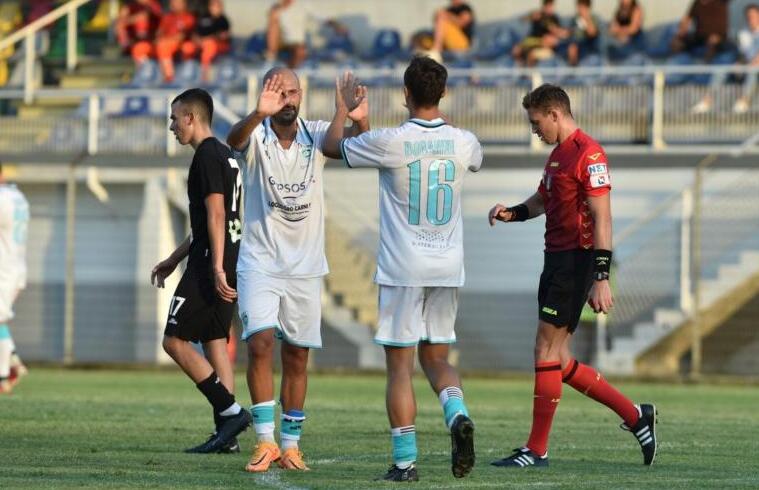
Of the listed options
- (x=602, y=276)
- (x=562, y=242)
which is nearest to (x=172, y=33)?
(x=562, y=242)

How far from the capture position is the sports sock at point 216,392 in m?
9.92

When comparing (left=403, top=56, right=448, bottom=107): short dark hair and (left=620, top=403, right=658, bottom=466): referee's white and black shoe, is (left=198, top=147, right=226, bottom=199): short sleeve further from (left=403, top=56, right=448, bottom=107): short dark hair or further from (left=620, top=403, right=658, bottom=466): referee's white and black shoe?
(left=620, top=403, right=658, bottom=466): referee's white and black shoe

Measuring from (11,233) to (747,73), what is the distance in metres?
10.0

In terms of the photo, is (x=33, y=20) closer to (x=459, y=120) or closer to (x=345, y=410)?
(x=459, y=120)

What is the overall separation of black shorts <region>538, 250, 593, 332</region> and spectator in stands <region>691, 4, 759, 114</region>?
1200cm

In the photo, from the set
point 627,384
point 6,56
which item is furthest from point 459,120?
point 6,56

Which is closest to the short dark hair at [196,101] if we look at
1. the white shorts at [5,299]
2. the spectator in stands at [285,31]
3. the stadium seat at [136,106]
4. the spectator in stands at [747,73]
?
the white shorts at [5,299]

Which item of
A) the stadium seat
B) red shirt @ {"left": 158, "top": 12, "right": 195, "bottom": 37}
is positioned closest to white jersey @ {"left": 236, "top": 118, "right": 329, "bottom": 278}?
the stadium seat

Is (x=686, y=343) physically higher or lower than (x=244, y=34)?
lower

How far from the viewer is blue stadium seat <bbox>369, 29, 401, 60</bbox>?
2484 cm

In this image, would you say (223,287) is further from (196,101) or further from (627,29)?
(627,29)

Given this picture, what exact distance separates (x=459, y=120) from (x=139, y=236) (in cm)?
473

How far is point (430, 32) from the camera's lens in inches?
965

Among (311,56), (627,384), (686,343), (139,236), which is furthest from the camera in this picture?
(311,56)
